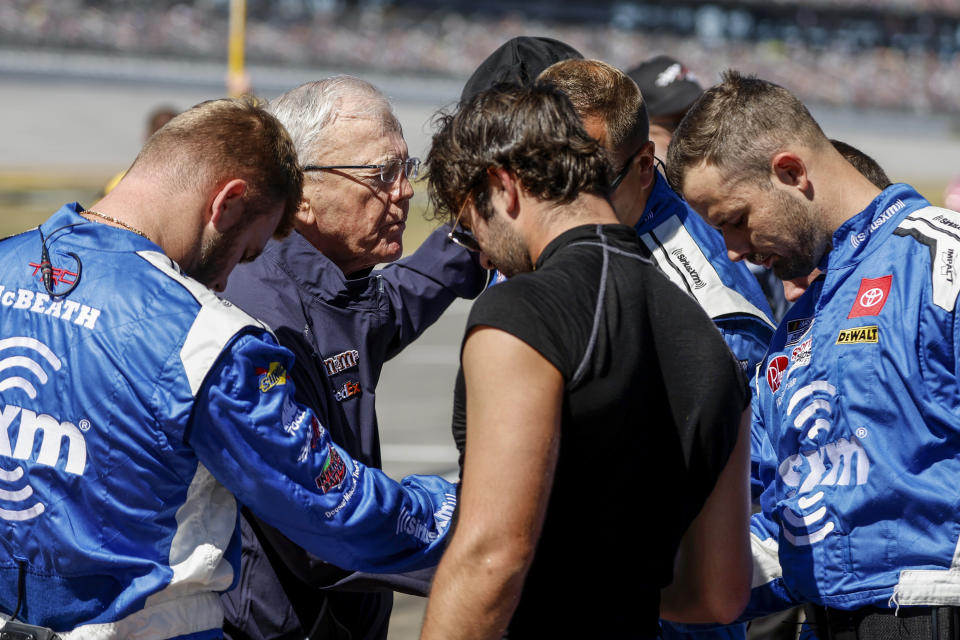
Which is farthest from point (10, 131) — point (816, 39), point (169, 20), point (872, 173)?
point (816, 39)

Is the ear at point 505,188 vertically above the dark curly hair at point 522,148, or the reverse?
the dark curly hair at point 522,148

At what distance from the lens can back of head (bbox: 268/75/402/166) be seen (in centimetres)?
303

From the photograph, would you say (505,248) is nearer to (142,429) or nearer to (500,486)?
(500,486)

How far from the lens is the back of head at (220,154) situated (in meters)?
2.32

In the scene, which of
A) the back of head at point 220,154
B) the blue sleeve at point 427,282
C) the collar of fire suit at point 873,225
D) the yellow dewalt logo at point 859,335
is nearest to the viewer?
the back of head at point 220,154

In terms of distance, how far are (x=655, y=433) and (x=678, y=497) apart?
0.48ft

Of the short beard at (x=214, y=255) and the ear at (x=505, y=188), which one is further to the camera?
the short beard at (x=214, y=255)

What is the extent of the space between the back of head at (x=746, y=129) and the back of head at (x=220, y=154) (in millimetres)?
1075

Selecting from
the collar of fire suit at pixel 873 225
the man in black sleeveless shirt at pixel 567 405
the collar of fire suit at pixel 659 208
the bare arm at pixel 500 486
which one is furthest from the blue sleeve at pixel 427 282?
the bare arm at pixel 500 486

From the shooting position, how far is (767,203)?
9.02ft

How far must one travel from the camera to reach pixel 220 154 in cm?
233

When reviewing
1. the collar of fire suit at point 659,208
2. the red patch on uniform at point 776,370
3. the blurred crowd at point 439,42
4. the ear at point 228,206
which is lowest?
the blurred crowd at point 439,42

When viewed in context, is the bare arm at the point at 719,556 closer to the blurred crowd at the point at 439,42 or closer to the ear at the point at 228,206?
the ear at the point at 228,206

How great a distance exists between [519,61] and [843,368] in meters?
1.52
